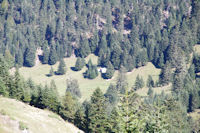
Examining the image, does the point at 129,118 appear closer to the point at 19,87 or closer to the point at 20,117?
the point at 20,117

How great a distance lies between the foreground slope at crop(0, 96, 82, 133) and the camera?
155ft

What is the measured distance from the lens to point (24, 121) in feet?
164

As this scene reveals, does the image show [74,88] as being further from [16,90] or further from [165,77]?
[16,90]

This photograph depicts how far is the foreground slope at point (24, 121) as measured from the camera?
47281mm

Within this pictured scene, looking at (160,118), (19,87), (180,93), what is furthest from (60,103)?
(180,93)

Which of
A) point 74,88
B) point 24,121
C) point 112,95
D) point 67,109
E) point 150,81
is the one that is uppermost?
point 24,121

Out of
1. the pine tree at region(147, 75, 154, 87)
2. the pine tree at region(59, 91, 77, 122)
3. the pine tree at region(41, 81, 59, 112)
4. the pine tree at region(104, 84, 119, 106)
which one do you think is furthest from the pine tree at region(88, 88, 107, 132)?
the pine tree at region(147, 75, 154, 87)

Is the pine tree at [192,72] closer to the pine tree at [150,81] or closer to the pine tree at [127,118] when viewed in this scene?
the pine tree at [150,81]

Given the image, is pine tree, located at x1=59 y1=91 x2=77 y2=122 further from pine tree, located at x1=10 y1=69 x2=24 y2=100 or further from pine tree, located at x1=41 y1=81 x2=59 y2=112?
pine tree, located at x1=10 y1=69 x2=24 y2=100

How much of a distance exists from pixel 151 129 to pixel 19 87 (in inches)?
2057

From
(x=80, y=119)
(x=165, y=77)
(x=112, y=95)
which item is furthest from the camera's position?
(x=165, y=77)

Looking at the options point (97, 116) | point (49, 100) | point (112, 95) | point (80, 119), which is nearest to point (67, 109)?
point (80, 119)

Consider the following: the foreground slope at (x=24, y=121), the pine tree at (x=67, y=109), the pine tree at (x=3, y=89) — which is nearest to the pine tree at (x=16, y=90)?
the pine tree at (x=3, y=89)

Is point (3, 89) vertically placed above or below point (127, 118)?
below
